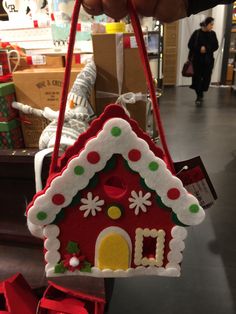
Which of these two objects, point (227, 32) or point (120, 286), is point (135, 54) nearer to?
point (120, 286)

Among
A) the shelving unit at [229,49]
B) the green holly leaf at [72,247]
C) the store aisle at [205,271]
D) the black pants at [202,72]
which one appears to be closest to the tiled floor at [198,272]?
the store aisle at [205,271]

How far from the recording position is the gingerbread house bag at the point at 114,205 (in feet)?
1.39

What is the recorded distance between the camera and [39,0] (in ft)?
5.87

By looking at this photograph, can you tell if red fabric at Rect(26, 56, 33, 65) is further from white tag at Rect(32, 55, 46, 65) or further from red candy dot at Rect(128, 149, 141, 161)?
red candy dot at Rect(128, 149, 141, 161)

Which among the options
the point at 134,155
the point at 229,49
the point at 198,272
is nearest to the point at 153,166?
the point at 134,155

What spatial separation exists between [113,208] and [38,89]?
72cm

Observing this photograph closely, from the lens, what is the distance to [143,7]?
0.40 m

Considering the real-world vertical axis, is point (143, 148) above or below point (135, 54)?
below

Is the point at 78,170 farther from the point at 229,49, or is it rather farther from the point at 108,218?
the point at 229,49

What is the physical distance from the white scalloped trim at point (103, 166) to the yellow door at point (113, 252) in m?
0.10

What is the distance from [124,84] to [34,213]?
0.94 metres

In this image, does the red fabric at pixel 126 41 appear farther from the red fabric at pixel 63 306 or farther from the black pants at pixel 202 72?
the black pants at pixel 202 72

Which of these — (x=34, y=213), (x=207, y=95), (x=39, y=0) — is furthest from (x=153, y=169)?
(x=207, y=95)

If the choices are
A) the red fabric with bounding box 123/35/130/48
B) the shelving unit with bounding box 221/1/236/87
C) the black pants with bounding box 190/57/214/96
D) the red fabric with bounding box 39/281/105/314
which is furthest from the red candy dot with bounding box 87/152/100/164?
the shelving unit with bounding box 221/1/236/87
